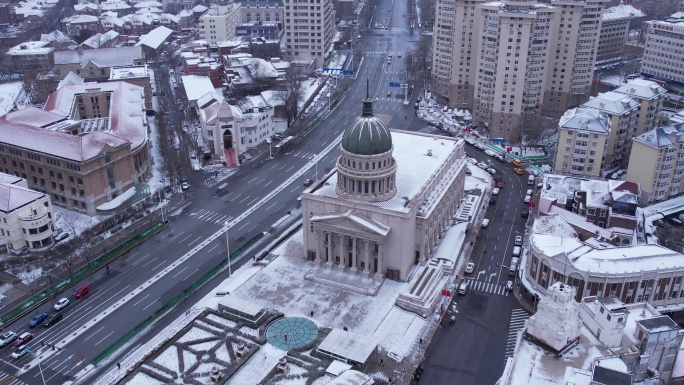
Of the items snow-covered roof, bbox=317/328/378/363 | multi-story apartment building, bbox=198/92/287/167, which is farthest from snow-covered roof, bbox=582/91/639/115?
snow-covered roof, bbox=317/328/378/363

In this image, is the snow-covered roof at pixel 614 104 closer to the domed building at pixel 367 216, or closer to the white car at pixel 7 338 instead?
the domed building at pixel 367 216

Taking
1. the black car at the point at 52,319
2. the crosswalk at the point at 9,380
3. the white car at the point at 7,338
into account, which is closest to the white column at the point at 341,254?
the black car at the point at 52,319

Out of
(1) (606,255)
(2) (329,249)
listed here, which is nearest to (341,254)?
(2) (329,249)

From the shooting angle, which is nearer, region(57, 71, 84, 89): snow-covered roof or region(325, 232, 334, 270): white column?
region(325, 232, 334, 270): white column

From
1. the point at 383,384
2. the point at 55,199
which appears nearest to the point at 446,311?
the point at 383,384

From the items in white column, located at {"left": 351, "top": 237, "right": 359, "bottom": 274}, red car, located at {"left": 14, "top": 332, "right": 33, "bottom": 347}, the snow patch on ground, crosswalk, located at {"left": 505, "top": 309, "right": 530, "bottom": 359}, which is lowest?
crosswalk, located at {"left": 505, "top": 309, "right": 530, "bottom": 359}

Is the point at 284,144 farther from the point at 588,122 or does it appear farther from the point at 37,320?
the point at 37,320

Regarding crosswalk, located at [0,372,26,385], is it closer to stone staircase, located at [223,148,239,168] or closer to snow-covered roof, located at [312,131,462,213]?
snow-covered roof, located at [312,131,462,213]
